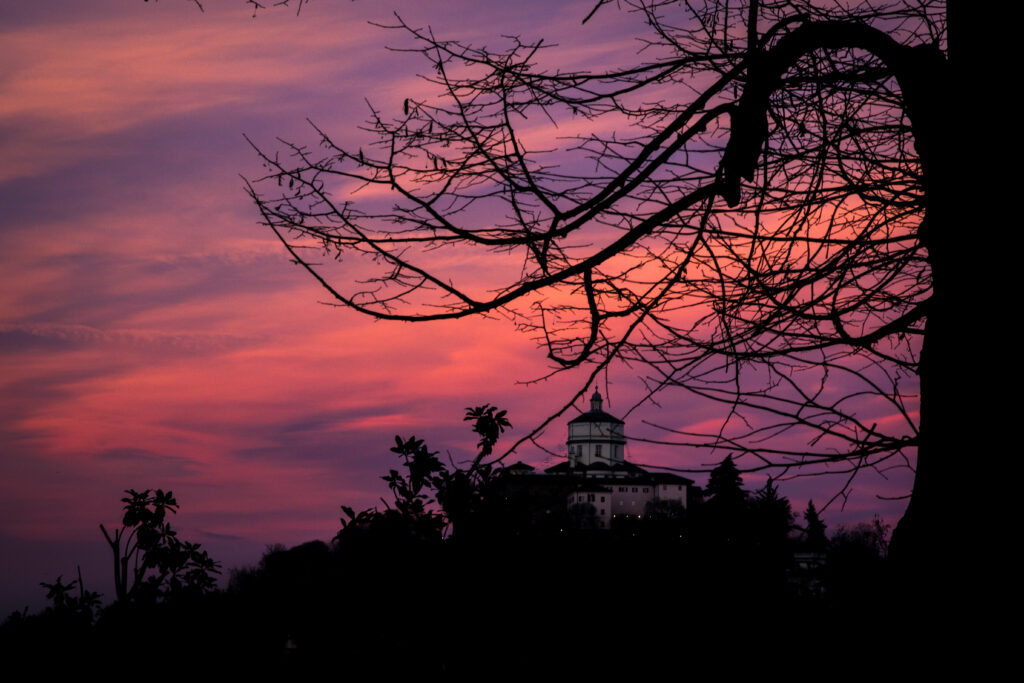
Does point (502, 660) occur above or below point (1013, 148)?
below

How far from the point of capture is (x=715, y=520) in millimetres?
8258

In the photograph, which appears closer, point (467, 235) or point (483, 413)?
point (467, 235)

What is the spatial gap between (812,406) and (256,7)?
4.02 metres

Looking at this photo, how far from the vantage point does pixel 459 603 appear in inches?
194

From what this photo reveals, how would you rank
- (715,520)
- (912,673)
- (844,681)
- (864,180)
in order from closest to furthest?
(912,673)
(844,681)
(864,180)
(715,520)

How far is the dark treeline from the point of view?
480cm

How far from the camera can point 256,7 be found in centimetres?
516

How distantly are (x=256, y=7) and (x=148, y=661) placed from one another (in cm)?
392

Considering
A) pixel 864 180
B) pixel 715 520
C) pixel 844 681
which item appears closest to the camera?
pixel 844 681

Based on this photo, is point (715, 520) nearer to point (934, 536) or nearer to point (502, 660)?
point (502, 660)

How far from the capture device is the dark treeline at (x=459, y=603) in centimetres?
480

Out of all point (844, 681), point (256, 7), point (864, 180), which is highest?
point (256, 7)

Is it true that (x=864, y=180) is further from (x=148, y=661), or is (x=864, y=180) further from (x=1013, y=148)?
(x=148, y=661)

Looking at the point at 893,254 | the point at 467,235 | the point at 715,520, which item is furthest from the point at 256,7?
the point at 715,520
